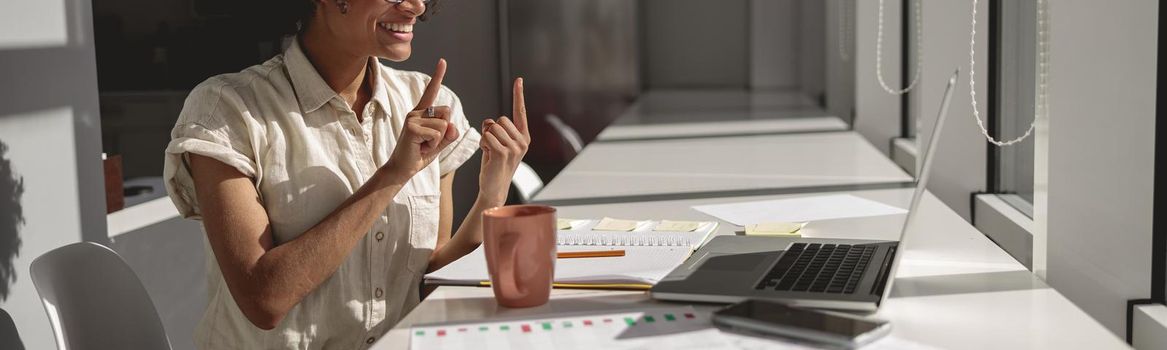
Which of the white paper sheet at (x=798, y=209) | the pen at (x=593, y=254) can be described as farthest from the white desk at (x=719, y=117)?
the pen at (x=593, y=254)

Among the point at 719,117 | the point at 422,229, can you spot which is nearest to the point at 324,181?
the point at 422,229

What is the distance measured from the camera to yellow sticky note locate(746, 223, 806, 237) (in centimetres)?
163

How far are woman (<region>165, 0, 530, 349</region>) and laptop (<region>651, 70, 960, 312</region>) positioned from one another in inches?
14.1

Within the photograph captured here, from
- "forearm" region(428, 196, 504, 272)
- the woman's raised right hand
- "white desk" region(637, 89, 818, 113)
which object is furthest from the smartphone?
"white desk" region(637, 89, 818, 113)

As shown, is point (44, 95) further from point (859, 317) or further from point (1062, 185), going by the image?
point (1062, 185)

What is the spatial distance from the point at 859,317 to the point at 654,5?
6.34 m

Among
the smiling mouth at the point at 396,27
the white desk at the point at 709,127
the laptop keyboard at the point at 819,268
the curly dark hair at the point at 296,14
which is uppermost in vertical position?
the curly dark hair at the point at 296,14

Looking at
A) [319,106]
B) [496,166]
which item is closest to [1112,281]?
[496,166]

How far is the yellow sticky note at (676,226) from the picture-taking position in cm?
168

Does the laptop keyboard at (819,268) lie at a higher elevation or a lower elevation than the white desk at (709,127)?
higher

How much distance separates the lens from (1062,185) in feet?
5.44

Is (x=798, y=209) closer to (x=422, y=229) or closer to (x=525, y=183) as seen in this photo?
(x=422, y=229)

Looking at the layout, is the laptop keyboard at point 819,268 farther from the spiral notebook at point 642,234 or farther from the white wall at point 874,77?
the white wall at point 874,77

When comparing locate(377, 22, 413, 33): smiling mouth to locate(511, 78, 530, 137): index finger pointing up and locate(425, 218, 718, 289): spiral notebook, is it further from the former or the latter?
locate(425, 218, 718, 289): spiral notebook
